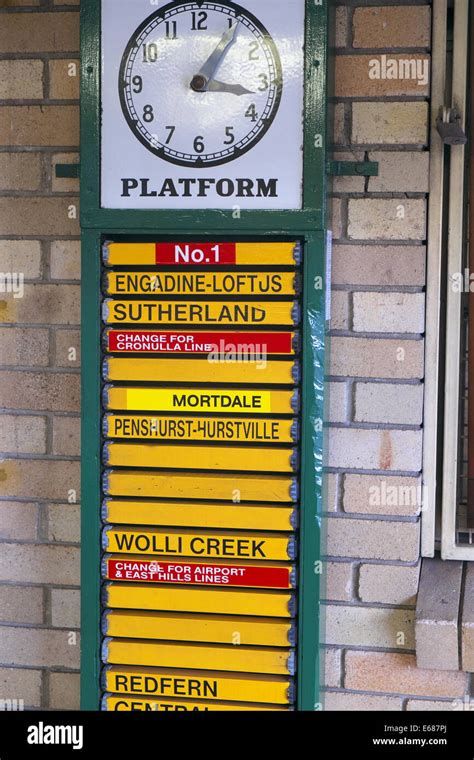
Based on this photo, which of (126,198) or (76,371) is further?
(76,371)

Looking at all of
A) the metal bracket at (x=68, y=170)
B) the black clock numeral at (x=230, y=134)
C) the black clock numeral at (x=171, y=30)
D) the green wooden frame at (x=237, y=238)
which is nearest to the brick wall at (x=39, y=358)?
the metal bracket at (x=68, y=170)

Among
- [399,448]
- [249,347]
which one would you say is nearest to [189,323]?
[249,347]

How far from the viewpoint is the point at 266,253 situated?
197 cm

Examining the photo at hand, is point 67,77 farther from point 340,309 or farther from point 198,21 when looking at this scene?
point 340,309

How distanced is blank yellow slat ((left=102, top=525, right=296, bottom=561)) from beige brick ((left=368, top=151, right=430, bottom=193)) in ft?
2.84

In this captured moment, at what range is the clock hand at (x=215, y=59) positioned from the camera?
195 centimetres

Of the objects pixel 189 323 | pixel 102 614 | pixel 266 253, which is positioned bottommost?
pixel 102 614

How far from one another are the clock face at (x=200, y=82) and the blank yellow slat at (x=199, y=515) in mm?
759

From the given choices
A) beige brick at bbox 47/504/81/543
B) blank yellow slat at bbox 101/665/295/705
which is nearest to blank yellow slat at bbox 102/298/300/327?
beige brick at bbox 47/504/81/543

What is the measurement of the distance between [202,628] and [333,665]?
427 millimetres

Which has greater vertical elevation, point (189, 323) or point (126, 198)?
point (126, 198)

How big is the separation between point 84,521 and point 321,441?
57 cm

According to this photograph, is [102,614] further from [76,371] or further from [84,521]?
[76,371]

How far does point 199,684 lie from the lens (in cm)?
204
